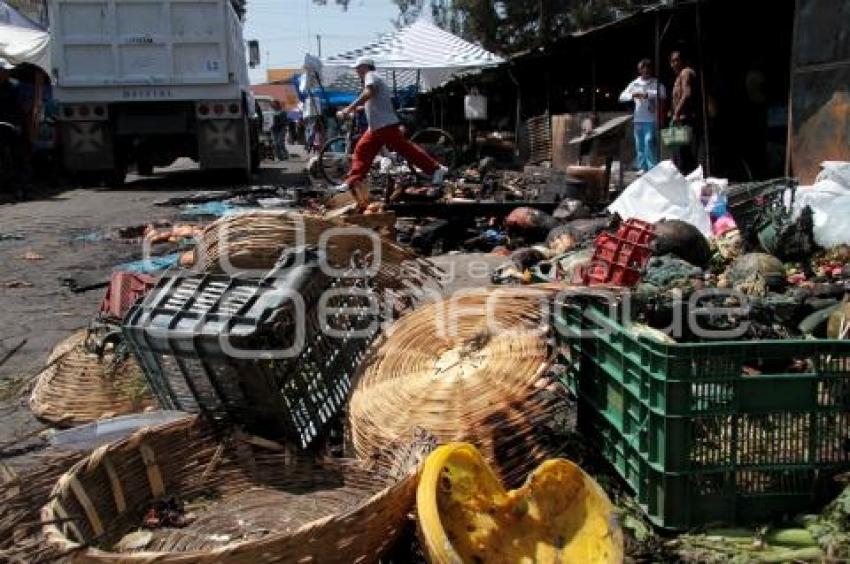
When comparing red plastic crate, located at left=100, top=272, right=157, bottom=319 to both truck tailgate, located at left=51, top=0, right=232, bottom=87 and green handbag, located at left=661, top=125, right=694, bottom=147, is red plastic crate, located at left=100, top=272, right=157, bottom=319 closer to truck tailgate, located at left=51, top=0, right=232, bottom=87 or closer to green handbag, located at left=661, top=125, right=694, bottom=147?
green handbag, located at left=661, top=125, right=694, bottom=147

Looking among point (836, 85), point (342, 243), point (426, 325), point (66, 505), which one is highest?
point (836, 85)

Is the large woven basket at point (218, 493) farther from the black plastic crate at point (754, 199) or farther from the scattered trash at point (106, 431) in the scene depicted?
the black plastic crate at point (754, 199)

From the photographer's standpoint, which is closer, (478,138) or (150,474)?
(150,474)

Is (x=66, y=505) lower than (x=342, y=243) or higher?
lower

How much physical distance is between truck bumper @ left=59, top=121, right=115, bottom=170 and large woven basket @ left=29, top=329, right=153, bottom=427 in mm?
10943

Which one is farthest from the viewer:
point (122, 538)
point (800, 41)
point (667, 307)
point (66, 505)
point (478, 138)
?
point (478, 138)

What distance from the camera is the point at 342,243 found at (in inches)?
148

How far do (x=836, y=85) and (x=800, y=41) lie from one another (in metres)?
0.75

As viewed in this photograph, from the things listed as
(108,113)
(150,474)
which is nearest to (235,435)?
(150,474)

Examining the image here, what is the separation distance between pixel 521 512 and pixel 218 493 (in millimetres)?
1142

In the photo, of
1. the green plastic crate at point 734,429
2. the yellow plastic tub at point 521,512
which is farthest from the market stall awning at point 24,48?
the green plastic crate at point 734,429

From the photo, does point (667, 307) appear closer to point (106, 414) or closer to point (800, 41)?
point (106, 414)

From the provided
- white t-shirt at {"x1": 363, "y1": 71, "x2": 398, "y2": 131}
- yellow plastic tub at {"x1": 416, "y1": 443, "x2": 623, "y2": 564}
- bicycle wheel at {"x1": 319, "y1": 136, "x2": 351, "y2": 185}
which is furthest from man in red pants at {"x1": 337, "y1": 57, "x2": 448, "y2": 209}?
yellow plastic tub at {"x1": 416, "y1": 443, "x2": 623, "y2": 564}

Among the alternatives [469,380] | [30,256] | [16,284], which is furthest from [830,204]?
[30,256]
